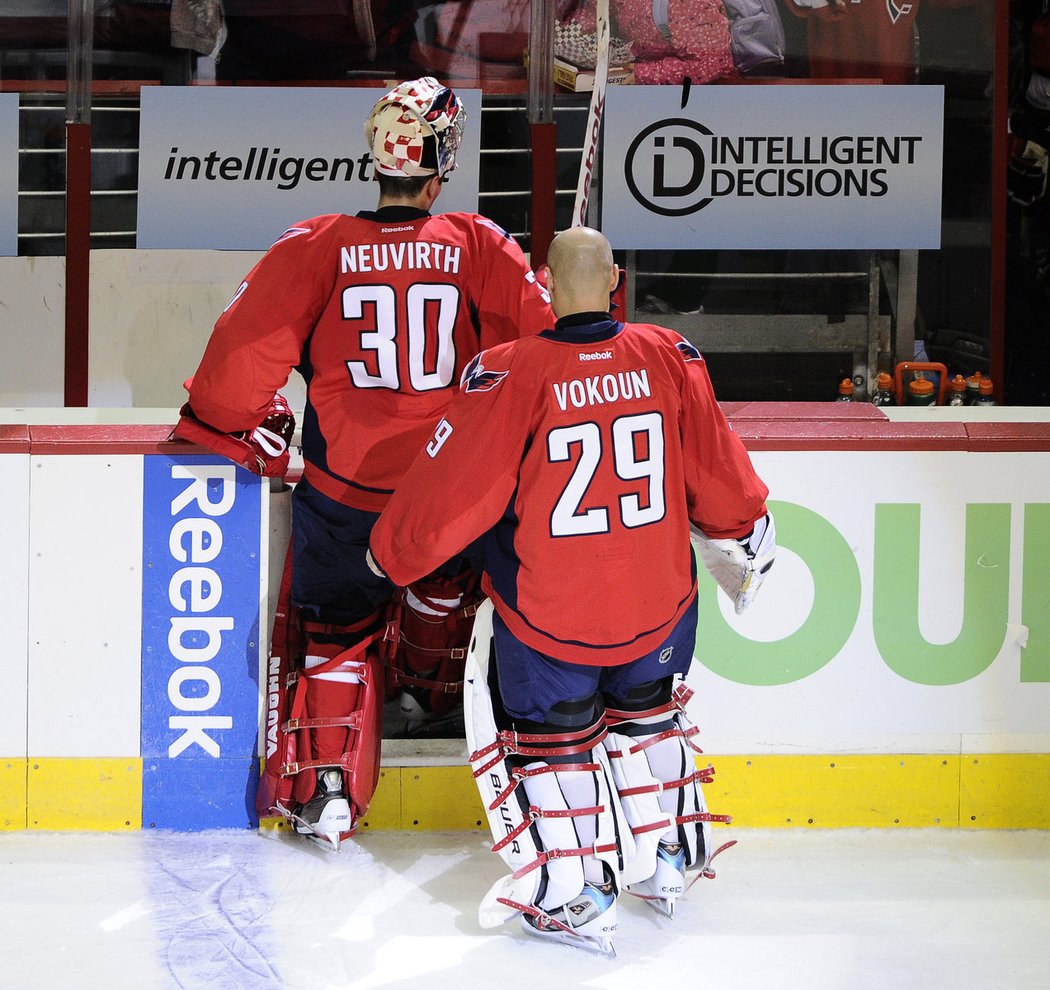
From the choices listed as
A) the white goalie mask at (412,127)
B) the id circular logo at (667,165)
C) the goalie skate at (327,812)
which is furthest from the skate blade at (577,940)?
the id circular logo at (667,165)

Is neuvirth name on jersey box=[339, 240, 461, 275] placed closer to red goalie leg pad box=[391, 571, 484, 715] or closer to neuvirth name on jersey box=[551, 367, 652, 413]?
neuvirth name on jersey box=[551, 367, 652, 413]

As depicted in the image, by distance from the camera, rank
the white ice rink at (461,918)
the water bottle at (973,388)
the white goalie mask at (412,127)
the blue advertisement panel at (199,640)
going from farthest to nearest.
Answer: the water bottle at (973,388)
the blue advertisement panel at (199,640)
the white goalie mask at (412,127)
the white ice rink at (461,918)

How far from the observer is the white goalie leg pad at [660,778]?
263cm

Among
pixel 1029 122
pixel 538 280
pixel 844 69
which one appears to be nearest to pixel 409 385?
pixel 538 280

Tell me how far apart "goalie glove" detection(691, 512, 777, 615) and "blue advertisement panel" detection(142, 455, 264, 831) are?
3.08ft

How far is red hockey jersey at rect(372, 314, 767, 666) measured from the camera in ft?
7.84

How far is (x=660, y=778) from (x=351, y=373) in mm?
983

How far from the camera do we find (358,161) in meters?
5.57

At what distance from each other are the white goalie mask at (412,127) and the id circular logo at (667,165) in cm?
282

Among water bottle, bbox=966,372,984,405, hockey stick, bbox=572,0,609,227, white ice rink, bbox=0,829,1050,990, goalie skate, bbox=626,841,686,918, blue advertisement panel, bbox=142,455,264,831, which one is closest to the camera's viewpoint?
white ice rink, bbox=0,829,1050,990

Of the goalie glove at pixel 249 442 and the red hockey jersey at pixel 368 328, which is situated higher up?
the red hockey jersey at pixel 368 328

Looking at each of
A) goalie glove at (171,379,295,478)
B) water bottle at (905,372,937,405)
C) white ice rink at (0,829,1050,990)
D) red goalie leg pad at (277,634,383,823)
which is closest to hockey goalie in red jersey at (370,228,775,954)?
white ice rink at (0,829,1050,990)

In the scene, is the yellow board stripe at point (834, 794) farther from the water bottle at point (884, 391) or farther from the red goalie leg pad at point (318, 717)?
the water bottle at point (884, 391)

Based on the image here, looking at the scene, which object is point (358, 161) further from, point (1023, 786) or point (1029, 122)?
point (1023, 786)
